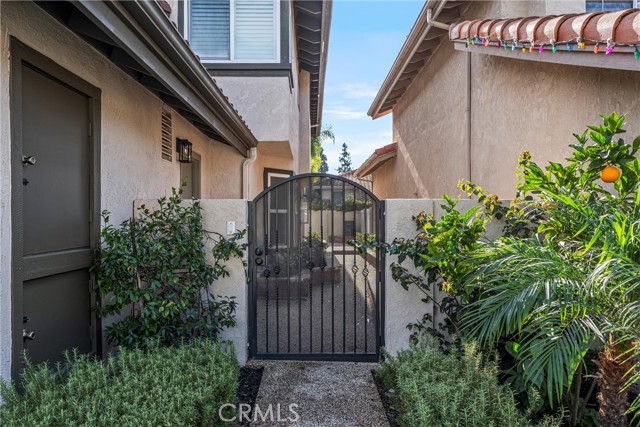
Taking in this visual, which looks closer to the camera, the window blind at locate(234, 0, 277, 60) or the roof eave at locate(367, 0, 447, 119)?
the roof eave at locate(367, 0, 447, 119)

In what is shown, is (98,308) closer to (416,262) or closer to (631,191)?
(416,262)

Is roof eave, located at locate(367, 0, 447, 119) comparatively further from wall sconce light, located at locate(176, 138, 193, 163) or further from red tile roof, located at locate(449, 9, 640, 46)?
wall sconce light, located at locate(176, 138, 193, 163)

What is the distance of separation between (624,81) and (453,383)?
11.1 ft

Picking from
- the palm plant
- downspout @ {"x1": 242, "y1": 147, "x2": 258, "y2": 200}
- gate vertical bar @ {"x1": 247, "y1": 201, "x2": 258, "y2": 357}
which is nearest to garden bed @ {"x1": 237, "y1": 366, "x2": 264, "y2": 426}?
gate vertical bar @ {"x1": 247, "y1": 201, "x2": 258, "y2": 357}

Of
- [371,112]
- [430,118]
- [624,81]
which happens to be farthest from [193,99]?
[371,112]

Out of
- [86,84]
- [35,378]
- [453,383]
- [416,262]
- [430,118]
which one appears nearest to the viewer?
[35,378]

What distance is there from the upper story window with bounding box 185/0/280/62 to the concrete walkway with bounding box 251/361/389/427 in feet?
19.2

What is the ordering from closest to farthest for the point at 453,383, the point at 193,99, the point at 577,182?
the point at 453,383, the point at 577,182, the point at 193,99

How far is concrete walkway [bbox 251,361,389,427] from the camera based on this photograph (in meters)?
3.78

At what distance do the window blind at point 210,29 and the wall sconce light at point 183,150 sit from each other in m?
2.10

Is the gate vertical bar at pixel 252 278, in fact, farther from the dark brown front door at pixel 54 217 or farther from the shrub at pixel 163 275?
the dark brown front door at pixel 54 217

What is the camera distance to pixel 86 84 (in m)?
3.96

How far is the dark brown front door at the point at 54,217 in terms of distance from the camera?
3.24 metres

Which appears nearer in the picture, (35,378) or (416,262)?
(35,378)
